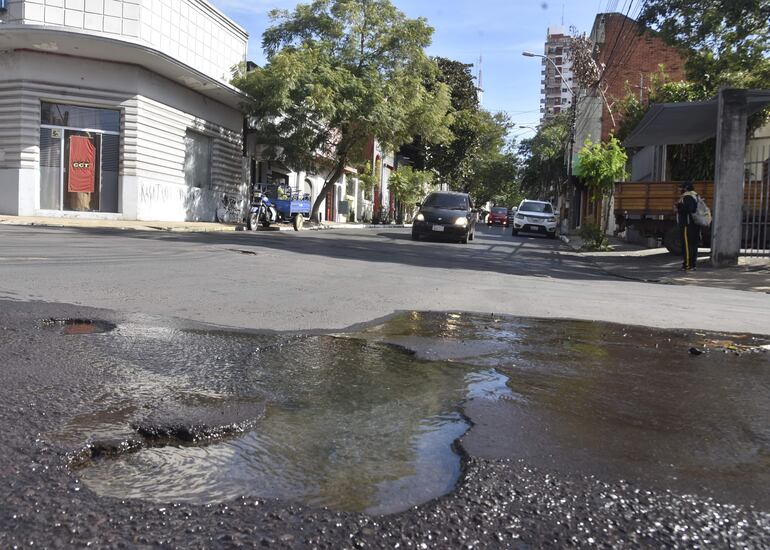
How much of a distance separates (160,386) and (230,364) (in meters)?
0.64

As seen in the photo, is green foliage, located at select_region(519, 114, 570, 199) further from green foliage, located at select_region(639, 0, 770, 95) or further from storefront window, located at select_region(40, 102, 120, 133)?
storefront window, located at select_region(40, 102, 120, 133)

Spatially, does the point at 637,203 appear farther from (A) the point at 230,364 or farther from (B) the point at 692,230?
(A) the point at 230,364

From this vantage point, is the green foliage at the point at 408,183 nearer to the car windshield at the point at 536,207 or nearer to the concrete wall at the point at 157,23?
the car windshield at the point at 536,207

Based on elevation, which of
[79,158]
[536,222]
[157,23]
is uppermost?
[157,23]

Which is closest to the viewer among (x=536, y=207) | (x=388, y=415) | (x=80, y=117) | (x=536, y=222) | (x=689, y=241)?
(x=388, y=415)

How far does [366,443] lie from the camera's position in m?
2.92

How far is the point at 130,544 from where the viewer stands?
6.51ft

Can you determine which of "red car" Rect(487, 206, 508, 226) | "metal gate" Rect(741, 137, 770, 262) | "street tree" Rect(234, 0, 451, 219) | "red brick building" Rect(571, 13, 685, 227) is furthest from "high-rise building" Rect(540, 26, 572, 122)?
"metal gate" Rect(741, 137, 770, 262)

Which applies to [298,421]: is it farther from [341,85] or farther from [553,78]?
[553,78]

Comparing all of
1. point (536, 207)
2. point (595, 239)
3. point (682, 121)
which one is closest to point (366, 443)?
point (682, 121)

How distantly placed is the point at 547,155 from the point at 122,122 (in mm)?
45930

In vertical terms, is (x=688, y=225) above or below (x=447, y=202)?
below

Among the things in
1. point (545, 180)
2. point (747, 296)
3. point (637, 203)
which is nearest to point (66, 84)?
point (637, 203)

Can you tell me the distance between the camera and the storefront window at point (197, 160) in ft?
82.0
